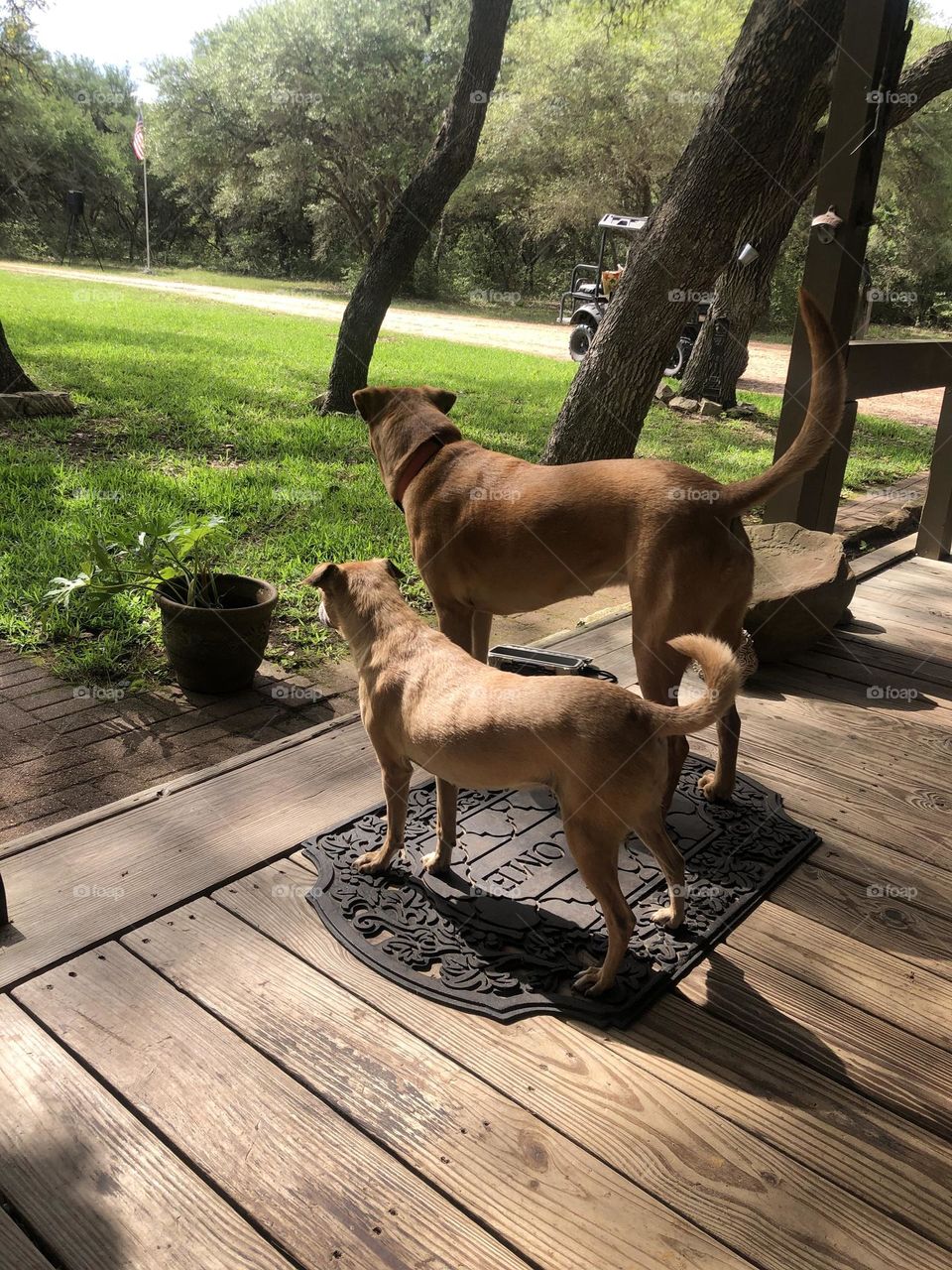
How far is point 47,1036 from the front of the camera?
1.96m

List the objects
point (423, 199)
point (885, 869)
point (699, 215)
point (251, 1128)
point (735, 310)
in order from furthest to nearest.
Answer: point (735, 310) → point (423, 199) → point (699, 215) → point (885, 869) → point (251, 1128)

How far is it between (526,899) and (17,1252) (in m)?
1.36

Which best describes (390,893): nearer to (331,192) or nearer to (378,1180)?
(378,1180)

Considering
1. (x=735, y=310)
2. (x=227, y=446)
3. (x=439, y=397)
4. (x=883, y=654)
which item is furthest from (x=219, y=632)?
(x=735, y=310)

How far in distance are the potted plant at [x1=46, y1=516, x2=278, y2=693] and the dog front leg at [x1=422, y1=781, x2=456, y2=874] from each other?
1667mm

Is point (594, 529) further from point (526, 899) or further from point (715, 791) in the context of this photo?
point (526, 899)

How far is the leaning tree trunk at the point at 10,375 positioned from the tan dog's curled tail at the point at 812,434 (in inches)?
293

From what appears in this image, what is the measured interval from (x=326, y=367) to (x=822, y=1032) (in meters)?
11.2

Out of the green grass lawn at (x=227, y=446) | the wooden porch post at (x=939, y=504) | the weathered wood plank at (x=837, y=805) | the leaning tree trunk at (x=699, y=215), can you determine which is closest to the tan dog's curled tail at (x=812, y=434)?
the weathered wood plank at (x=837, y=805)

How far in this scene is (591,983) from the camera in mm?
2189

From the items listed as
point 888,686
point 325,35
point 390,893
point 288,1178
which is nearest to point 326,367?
point 888,686

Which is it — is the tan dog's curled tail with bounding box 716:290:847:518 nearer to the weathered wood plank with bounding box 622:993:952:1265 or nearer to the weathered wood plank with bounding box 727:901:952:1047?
the weathered wood plank with bounding box 727:901:952:1047

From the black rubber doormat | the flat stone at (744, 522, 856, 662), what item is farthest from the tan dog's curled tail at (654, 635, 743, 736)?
the flat stone at (744, 522, 856, 662)

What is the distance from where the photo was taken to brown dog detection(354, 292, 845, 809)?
2.79 m
